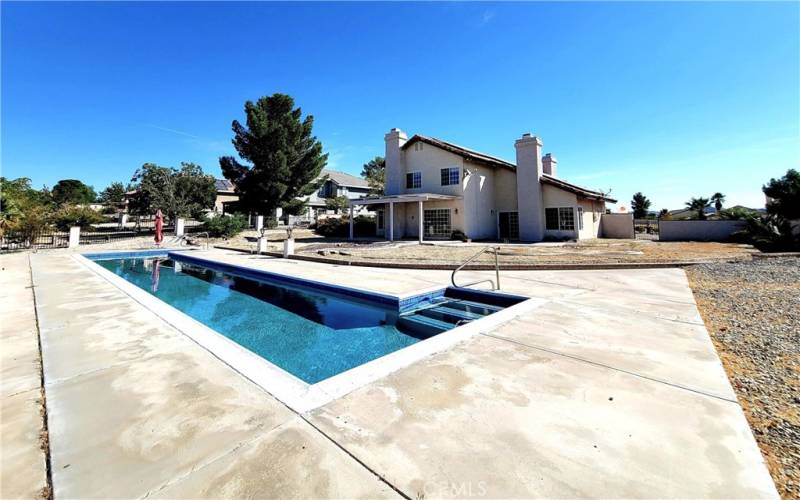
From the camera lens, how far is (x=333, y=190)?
47.8 meters

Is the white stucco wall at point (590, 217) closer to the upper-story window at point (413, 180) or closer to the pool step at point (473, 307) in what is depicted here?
the upper-story window at point (413, 180)

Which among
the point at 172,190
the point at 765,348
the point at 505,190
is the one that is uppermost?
the point at 172,190

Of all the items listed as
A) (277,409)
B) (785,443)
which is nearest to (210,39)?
(277,409)

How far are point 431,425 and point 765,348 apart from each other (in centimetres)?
457

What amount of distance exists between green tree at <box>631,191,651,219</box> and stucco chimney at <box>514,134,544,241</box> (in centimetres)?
4162

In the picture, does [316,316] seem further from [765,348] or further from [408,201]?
[408,201]

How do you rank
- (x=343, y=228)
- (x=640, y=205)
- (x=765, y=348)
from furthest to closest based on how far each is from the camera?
(x=640, y=205) < (x=343, y=228) < (x=765, y=348)

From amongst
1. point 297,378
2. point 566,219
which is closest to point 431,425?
point 297,378

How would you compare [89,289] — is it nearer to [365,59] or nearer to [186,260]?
[186,260]

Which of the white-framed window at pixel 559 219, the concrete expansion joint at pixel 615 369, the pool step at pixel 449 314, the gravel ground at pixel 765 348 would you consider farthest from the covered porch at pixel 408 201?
the concrete expansion joint at pixel 615 369

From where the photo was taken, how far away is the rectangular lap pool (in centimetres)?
513

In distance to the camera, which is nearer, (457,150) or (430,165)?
(457,150)

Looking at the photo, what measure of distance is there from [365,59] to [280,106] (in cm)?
1496

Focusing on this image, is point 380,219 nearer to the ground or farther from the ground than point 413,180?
nearer to the ground
